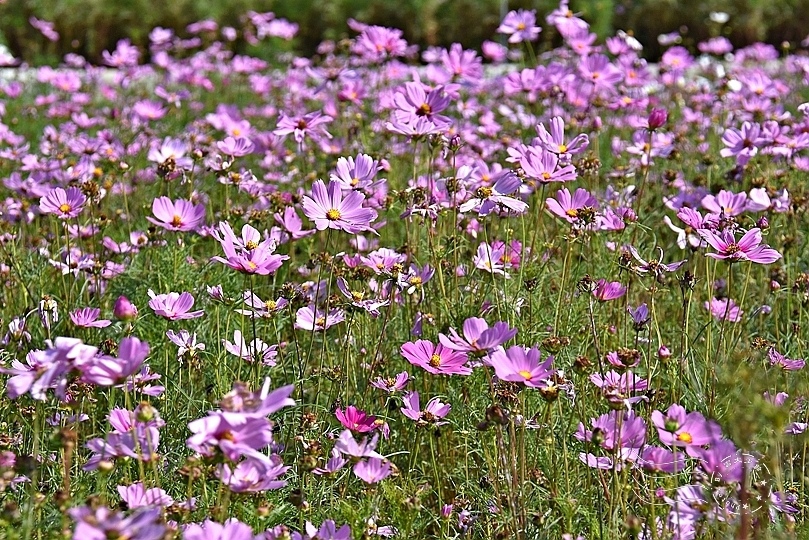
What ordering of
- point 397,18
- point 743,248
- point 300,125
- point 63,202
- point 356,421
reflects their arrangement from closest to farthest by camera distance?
point 356,421 → point 743,248 → point 63,202 → point 300,125 → point 397,18

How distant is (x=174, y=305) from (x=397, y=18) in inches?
303

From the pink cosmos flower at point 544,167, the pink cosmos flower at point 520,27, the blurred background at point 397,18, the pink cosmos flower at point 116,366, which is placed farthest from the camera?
the blurred background at point 397,18

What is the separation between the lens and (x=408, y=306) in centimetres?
197

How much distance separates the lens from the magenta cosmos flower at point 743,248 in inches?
60.9

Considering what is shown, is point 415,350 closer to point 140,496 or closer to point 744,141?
point 140,496

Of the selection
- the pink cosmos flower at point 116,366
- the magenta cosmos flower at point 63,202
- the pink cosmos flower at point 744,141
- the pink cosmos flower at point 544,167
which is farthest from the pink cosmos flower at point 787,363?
the magenta cosmos flower at point 63,202

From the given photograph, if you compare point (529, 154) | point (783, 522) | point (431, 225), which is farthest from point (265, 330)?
point (783, 522)

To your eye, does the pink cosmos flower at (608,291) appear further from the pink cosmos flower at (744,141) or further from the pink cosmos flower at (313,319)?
the pink cosmos flower at (744,141)

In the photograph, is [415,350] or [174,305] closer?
[415,350]

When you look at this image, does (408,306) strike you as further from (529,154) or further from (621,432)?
(621,432)

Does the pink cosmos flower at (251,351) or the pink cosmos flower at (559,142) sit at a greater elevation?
the pink cosmos flower at (559,142)

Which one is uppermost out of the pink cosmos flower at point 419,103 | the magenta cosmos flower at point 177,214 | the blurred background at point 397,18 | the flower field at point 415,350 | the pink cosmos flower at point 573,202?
the pink cosmos flower at point 419,103

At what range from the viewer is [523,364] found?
4.27 ft

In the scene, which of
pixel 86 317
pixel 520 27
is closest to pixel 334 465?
pixel 86 317
